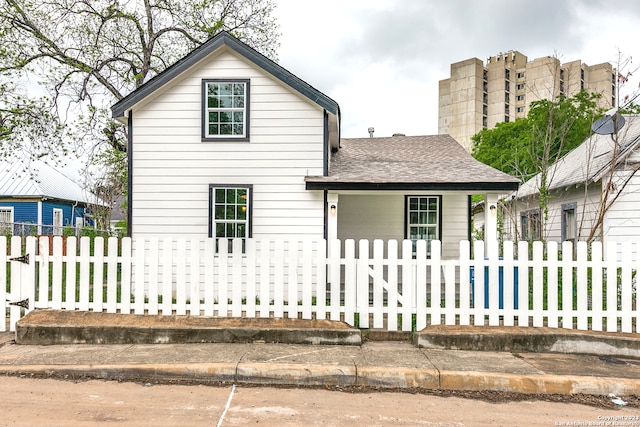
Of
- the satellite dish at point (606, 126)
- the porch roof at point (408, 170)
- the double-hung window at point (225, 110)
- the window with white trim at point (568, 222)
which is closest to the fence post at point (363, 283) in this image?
the porch roof at point (408, 170)

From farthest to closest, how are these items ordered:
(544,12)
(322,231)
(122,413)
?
(544,12)
(322,231)
(122,413)

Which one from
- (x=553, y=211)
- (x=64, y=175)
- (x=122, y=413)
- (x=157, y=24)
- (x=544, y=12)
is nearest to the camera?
(x=122, y=413)

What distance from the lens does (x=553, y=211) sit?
15070 millimetres

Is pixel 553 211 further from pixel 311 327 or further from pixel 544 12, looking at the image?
pixel 311 327

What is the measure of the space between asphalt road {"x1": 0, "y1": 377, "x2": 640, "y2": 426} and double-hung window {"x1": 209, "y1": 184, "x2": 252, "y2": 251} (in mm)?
5629

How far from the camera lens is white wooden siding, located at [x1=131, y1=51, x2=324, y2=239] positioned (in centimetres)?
1004

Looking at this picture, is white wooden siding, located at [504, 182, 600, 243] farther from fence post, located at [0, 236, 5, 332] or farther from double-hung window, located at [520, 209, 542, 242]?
fence post, located at [0, 236, 5, 332]

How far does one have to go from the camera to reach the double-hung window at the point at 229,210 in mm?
10031

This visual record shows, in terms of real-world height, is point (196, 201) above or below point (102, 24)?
below

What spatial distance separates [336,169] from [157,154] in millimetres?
4178

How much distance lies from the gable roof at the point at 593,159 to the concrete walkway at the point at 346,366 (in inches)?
291

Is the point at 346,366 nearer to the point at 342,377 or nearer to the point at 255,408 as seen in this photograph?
the point at 342,377

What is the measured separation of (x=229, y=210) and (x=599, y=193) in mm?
9777

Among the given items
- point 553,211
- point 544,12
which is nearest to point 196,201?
point 553,211
